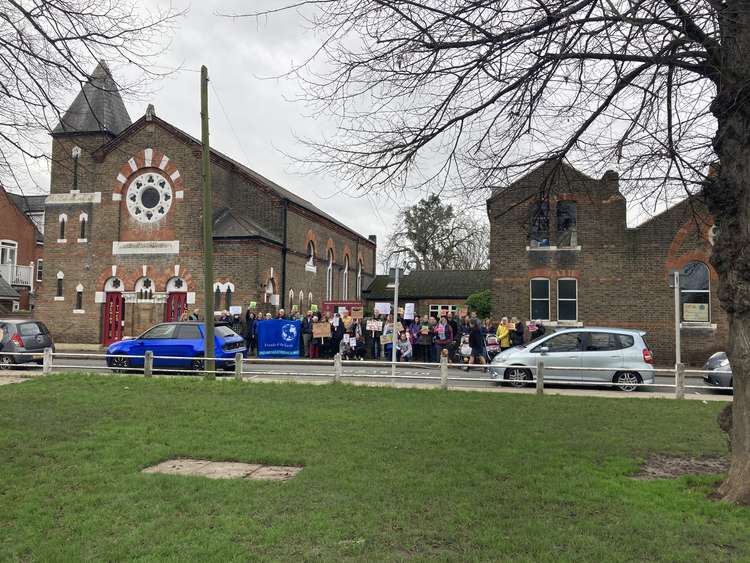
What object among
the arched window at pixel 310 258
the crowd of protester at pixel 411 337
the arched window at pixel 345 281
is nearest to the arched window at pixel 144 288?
the crowd of protester at pixel 411 337

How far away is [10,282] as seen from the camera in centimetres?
4488

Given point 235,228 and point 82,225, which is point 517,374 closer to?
point 235,228

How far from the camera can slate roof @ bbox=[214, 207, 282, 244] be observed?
27.1 meters

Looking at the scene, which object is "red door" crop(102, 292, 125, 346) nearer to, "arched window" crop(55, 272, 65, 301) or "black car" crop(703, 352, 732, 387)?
"arched window" crop(55, 272, 65, 301)

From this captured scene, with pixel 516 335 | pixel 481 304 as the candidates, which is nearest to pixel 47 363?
pixel 516 335

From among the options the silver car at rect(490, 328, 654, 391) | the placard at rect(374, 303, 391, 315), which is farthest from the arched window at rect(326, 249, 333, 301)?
the silver car at rect(490, 328, 654, 391)

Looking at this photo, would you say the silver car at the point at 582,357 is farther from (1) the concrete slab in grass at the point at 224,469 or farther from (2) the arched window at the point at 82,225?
(2) the arched window at the point at 82,225

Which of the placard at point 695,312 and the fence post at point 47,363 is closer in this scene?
the fence post at point 47,363

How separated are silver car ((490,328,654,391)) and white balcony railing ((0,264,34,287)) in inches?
1655

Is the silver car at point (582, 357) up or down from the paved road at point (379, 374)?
up

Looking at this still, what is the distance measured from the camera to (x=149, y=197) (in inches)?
1153

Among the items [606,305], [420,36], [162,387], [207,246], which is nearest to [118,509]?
[420,36]

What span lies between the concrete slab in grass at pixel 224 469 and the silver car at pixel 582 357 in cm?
906

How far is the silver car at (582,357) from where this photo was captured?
15102 mm
